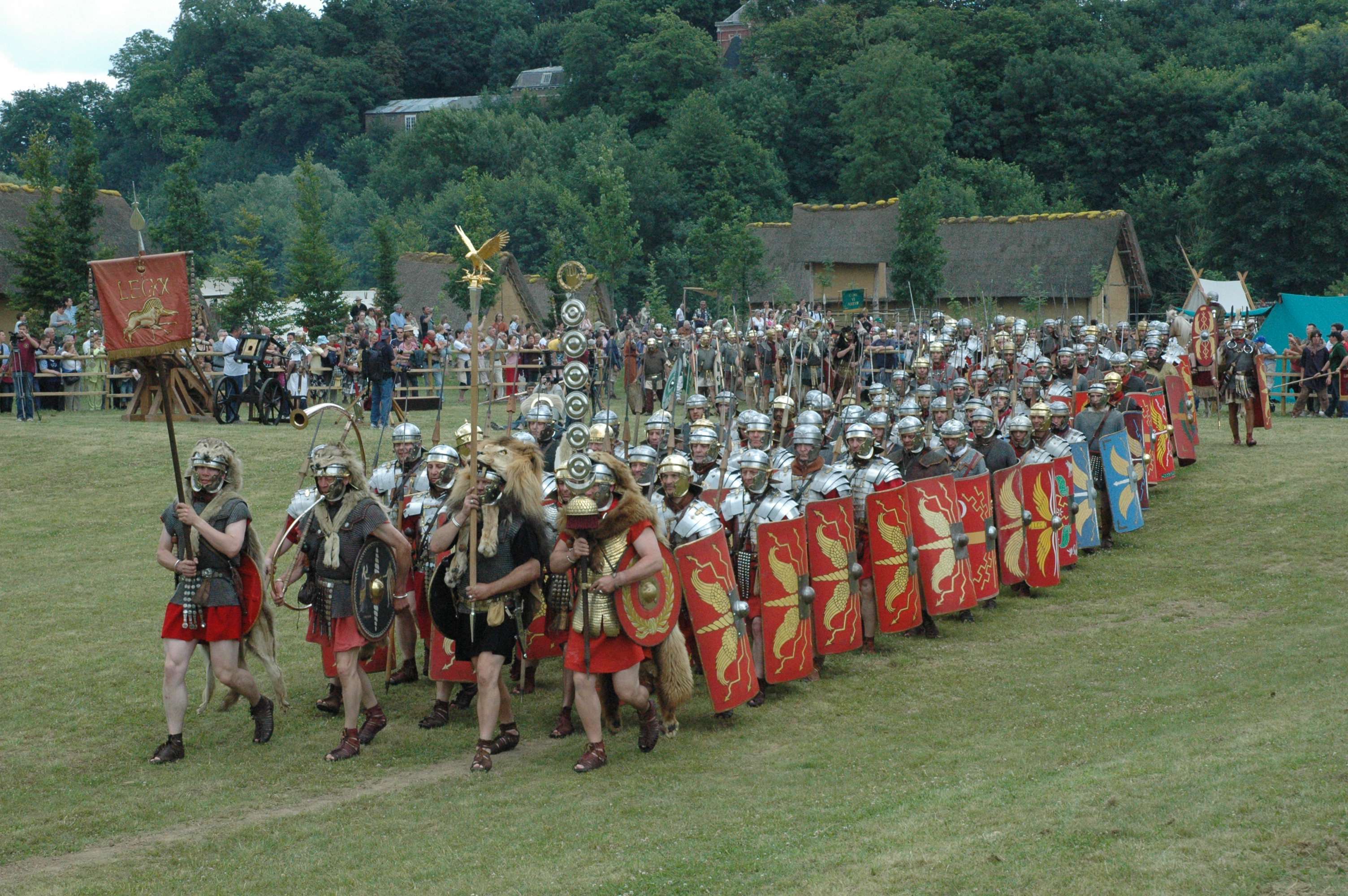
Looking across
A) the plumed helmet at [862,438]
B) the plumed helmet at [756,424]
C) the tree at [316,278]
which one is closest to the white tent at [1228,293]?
the tree at [316,278]

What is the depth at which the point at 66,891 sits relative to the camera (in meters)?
6.44

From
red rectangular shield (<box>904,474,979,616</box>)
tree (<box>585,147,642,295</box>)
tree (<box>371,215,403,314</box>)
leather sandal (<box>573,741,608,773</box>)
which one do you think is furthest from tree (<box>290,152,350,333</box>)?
leather sandal (<box>573,741,608,773</box>)

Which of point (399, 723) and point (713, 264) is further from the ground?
point (713, 264)

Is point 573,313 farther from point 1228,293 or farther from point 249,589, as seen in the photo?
point 1228,293

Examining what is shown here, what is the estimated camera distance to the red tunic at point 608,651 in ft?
26.3

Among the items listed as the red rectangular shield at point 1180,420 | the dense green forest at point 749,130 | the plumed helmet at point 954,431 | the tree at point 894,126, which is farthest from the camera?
the tree at point 894,126

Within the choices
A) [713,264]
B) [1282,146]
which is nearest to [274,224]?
[713,264]

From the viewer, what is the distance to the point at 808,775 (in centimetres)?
785

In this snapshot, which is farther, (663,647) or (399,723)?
(399,723)

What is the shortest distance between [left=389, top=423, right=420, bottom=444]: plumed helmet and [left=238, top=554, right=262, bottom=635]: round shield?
1749 millimetres

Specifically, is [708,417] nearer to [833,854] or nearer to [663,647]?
[663,647]

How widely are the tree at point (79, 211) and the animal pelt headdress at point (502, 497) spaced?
21525 mm

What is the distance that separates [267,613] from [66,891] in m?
2.45

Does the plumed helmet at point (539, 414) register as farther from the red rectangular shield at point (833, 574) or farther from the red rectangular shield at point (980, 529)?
the red rectangular shield at point (980, 529)
